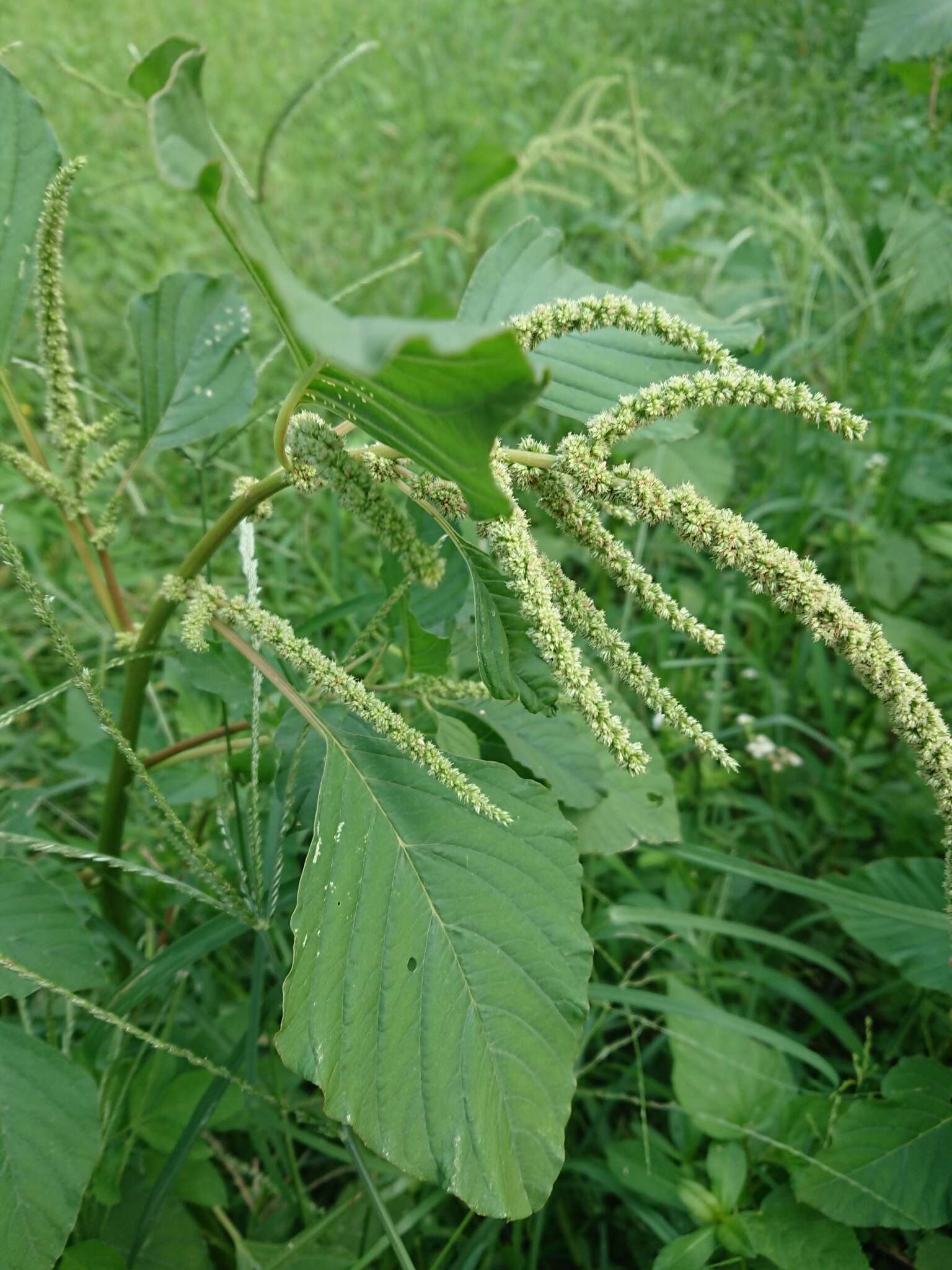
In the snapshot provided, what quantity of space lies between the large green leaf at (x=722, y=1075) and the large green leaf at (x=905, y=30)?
6.10ft

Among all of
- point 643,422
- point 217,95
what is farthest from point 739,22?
point 643,422

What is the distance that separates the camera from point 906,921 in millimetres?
1239

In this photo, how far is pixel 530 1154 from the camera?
83 cm

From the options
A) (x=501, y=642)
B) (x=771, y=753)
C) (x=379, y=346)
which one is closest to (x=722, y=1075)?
(x=771, y=753)

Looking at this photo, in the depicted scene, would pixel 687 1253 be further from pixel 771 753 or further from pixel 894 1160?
pixel 771 753

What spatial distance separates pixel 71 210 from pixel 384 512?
3.12 meters

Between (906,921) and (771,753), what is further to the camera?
(771,753)

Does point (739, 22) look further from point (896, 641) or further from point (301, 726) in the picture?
point (301, 726)

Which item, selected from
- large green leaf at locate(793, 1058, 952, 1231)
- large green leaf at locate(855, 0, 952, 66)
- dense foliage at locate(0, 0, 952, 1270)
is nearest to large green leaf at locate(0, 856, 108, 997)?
dense foliage at locate(0, 0, 952, 1270)

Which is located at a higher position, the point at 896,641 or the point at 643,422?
the point at 643,422

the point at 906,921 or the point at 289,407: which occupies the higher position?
the point at 289,407

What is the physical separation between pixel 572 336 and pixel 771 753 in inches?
39.9

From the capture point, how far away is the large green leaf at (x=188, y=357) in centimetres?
121

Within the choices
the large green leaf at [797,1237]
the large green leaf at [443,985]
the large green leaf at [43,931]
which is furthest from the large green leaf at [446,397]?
the large green leaf at [797,1237]
